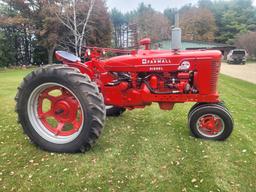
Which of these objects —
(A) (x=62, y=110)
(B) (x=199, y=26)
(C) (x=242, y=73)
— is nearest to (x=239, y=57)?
(C) (x=242, y=73)

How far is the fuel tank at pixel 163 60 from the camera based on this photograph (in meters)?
3.78

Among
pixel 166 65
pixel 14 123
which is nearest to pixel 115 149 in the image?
pixel 166 65

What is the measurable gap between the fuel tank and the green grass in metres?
1.02

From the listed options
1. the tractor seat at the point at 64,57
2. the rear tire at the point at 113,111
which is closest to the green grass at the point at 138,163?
the rear tire at the point at 113,111

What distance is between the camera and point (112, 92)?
13.6 ft

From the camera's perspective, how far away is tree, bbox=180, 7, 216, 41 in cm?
5244

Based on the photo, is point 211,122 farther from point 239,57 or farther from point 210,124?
point 239,57

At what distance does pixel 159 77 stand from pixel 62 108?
1454 mm

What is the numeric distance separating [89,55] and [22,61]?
23.7 metres

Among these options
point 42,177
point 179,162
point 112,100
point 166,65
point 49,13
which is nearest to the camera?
point 42,177

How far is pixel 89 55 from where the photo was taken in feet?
14.5

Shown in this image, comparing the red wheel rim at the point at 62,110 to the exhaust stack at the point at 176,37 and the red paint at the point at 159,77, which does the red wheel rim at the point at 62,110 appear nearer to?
the red paint at the point at 159,77

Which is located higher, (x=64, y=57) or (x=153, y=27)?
(x=153, y=27)

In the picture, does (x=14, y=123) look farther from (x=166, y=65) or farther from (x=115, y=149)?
(x=166, y=65)
